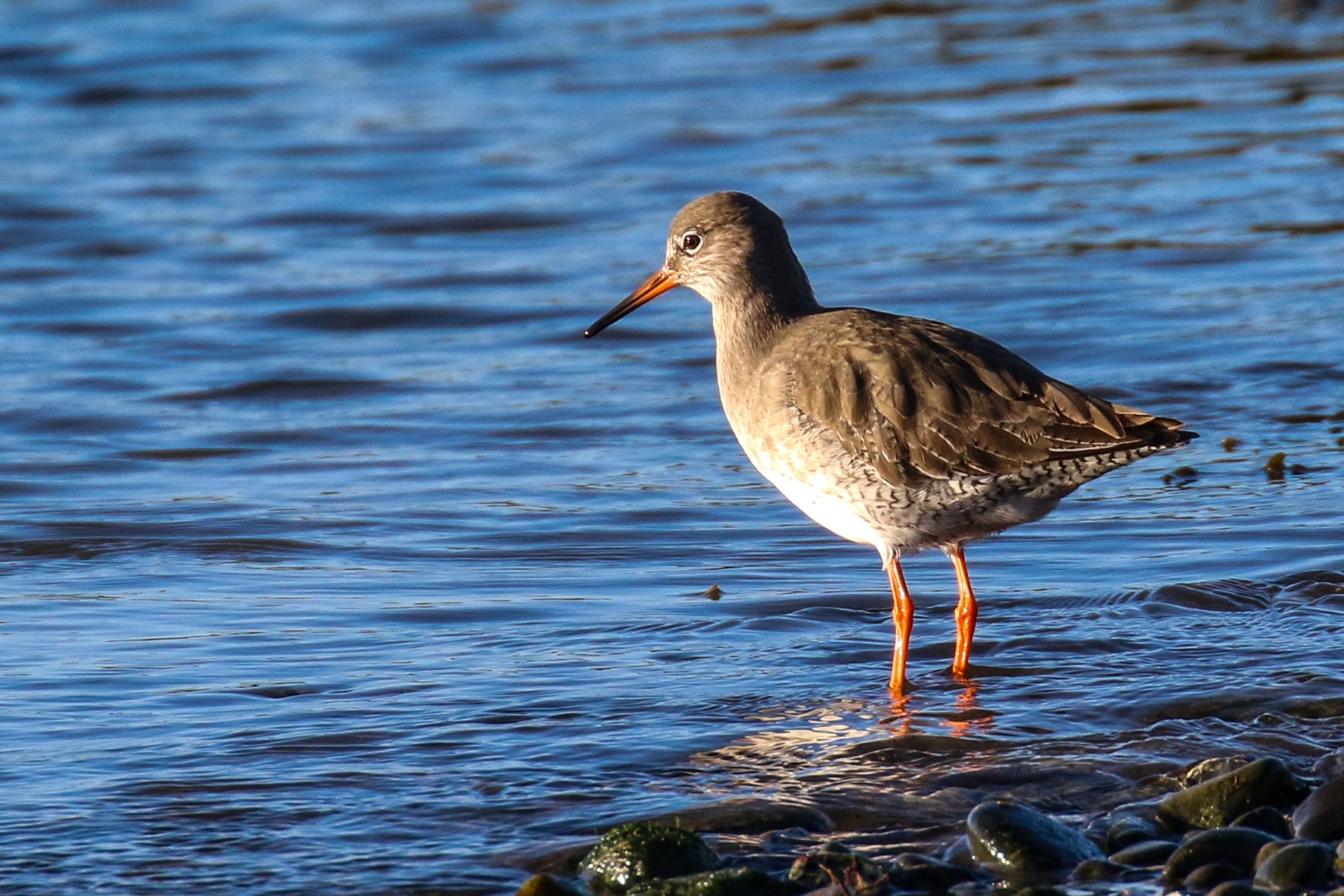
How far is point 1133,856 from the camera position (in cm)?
555

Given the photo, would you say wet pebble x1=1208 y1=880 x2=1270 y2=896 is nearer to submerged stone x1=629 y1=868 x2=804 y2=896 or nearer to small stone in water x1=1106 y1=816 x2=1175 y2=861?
small stone in water x1=1106 y1=816 x2=1175 y2=861

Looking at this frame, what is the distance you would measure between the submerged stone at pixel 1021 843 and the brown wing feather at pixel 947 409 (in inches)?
70.3

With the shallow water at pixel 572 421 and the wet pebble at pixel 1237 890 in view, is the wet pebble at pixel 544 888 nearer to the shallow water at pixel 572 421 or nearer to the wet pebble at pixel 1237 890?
the shallow water at pixel 572 421

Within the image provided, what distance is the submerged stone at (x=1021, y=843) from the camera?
18.0ft

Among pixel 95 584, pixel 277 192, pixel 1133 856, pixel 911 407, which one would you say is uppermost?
pixel 277 192

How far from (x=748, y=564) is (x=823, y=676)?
1457 millimetres

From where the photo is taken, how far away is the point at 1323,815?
5.59 meters

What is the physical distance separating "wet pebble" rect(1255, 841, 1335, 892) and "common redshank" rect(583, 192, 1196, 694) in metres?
1.94

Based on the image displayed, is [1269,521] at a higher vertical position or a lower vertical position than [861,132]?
lower

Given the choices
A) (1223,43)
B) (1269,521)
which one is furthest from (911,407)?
(1223,43)

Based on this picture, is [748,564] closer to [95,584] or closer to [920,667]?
[920,667]

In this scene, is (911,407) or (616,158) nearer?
(911,407)

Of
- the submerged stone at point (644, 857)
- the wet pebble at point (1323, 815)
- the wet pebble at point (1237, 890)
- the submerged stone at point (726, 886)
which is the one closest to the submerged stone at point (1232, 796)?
the wet pebble at point (1323, 815)

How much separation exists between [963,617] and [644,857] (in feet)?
8.14
